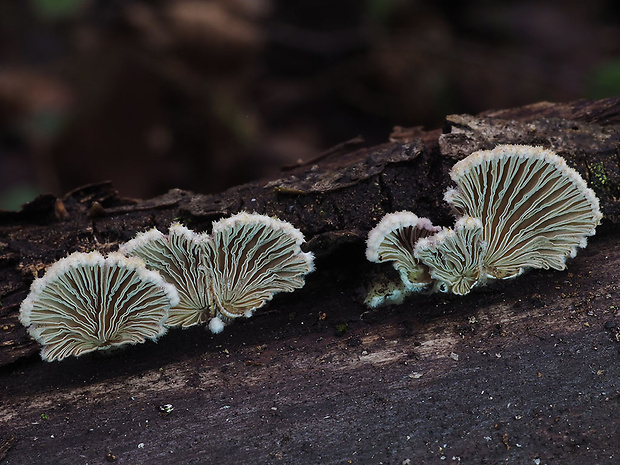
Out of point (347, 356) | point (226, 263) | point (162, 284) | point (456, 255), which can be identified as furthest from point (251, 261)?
point (456, 255)

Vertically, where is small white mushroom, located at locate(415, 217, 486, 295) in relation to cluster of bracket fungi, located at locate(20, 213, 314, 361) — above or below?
below

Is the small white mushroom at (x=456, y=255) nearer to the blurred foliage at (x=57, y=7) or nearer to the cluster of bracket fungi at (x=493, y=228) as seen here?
the cluster of bracket fungi at (x=493, y=228)

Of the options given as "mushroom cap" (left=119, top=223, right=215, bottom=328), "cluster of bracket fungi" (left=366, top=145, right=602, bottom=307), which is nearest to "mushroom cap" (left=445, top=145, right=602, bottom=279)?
"cluster of bracket fungi" (left=366, top=145, right=602, bottom=307)

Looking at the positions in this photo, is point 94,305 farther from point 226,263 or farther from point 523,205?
point 523,205

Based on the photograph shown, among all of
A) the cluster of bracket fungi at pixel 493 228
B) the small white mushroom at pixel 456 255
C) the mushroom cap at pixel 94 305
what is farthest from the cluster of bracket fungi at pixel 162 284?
the small white mushroom at pixel 456 255

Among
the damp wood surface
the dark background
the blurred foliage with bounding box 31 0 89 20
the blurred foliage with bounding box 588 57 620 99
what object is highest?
the blurred foliage with bounding box 31 0 89 20

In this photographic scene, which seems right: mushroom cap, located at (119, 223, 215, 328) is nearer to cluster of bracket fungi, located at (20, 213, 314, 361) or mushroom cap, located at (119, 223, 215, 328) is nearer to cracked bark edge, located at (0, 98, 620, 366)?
cluster of bracket fungi, located at (20, 213, 314, 361)

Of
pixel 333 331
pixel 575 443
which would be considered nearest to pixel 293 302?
pixel 333 331
